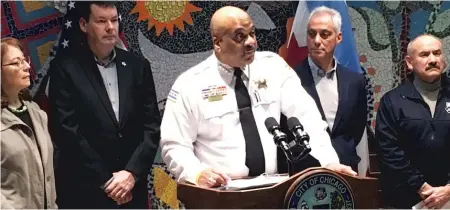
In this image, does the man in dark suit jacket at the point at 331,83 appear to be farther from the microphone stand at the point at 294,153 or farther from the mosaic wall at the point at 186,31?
the microphone stand at the point at 294,153

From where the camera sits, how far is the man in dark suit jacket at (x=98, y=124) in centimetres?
416

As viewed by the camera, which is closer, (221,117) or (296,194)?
(296,194)

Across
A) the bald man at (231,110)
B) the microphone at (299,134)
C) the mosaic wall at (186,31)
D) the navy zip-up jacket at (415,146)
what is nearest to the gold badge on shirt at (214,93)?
the bald man at (231,110)

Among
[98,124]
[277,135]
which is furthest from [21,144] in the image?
[277,135]

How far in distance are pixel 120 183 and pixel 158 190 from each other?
1.21 feet

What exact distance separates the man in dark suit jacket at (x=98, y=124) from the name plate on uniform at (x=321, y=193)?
52.4 inches

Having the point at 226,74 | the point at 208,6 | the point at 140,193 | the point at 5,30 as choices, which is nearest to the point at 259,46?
the point at 208,6

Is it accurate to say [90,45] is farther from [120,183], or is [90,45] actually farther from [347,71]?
[347,71]

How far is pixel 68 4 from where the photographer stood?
14.0ft

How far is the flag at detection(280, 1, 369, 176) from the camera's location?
445 cm

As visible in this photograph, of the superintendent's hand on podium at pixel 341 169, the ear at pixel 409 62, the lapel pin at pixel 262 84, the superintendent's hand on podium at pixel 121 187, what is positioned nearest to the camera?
the superintendent's hand on podium at pixel 341 169

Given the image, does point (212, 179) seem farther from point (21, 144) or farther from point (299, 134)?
point (21, 144)

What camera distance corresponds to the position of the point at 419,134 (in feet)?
14.1

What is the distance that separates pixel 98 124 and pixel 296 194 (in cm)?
145
